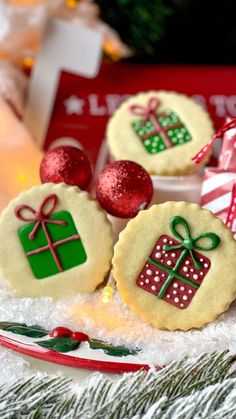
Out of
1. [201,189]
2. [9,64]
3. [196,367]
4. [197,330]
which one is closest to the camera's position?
[196,367]

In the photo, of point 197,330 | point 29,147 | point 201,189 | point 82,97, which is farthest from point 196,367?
point 82,97

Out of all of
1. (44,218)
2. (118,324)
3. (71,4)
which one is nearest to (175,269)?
(118,324)

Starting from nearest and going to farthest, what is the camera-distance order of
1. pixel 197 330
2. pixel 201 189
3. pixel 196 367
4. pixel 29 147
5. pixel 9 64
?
1. pixel 196 367
2. pixel 197 330
3. pixel 201 189
4. pixel 29 147
5. pixel 9 64

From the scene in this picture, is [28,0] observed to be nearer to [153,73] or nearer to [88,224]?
[153,73]

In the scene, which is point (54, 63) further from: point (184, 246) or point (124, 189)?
point (184, 246)

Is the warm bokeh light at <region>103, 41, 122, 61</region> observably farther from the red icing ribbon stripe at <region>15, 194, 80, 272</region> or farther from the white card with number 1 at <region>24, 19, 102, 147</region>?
the red icing ribbon stripe at <region>15, 194, 80, 272</region>

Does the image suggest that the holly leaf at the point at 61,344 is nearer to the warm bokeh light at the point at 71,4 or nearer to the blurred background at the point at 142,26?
the blurred background at the point at 142,26

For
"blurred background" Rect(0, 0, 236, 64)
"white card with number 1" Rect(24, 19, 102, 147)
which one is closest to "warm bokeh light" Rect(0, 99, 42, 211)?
"white card with number 1" Rect(24, 19, 102, 147)
